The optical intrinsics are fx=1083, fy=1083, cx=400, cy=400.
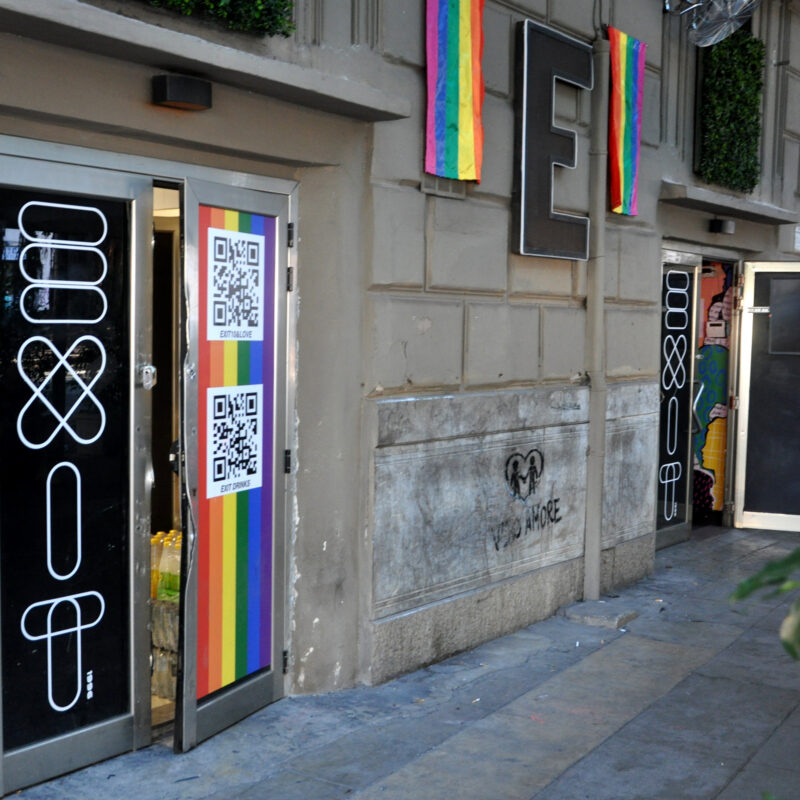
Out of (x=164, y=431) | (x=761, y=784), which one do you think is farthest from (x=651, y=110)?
(x=761, y=784)

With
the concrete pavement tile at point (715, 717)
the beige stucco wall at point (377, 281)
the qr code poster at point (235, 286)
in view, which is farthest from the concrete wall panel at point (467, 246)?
the concrete pavement tile at point (715, 717)

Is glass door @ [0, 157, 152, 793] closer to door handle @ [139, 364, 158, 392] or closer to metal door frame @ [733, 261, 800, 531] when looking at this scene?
door handle @ [139, 364, 158, 392]

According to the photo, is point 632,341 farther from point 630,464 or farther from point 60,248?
point 60,248

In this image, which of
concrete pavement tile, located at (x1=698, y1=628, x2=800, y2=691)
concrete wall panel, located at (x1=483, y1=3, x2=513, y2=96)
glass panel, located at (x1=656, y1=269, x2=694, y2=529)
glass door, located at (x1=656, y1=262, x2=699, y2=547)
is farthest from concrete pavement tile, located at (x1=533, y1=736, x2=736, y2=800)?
glass panel, located at (x1=656, y1=269, x2=694, y2=529)

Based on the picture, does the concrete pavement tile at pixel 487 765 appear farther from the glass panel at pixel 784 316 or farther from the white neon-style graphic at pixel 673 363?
the glass panel at pixel 784 316

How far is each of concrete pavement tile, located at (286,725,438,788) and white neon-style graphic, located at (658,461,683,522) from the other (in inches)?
196

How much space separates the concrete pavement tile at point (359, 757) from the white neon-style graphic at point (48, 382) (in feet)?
5.45

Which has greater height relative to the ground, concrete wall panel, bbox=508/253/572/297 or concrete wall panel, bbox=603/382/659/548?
concrete wall panel, bbox=508/253/572/297

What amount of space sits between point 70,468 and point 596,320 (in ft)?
13.7

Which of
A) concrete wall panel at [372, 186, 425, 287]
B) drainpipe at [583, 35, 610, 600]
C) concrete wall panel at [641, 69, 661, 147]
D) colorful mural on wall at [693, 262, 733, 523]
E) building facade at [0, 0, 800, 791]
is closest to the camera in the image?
building facade at [0, 0, 800, 791]

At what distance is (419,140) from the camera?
5.84m

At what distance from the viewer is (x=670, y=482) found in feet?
31.1

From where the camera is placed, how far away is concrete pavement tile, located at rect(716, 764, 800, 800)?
4.44 m

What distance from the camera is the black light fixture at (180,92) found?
430 cm
